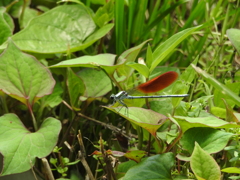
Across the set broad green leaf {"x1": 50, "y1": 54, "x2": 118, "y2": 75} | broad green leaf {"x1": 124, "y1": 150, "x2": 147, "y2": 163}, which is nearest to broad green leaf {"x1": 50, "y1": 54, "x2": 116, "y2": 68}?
broad green leaf {"x1": 50, "y1": 54, "x2": 118, "y2": 75}

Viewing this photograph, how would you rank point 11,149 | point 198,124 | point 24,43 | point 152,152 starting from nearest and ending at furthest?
point 198,124 → point 11,149 → point 152,152 → point 24,43

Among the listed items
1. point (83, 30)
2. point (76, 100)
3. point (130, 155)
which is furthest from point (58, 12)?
point (130, 155)

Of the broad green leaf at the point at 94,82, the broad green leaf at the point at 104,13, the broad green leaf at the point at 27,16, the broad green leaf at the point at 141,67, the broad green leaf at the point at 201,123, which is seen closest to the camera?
the broad green leaf at the point at 201,123

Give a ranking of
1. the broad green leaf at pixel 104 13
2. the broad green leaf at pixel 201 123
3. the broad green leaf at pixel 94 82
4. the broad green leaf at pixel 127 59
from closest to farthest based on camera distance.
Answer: the broad green leaf at pixel 201 123 < the broad green leaf at pixel 127 59 < the broad green leaf at pixel 94 82 < the broad green leaf at pixel 104 13

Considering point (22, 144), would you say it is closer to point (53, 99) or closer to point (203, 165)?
point (53, 99)

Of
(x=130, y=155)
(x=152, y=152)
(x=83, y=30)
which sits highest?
(x=83, y=30)

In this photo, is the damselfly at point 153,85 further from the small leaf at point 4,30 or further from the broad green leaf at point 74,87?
the small leaf at point 4,30

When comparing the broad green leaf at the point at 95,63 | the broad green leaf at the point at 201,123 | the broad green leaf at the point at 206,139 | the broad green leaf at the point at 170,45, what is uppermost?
the broad green leaf at the point at 170,45

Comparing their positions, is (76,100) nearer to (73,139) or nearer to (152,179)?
(73,139)

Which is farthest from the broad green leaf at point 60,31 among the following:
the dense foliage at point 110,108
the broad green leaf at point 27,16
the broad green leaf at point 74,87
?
the broad green leaf at point 27,16
